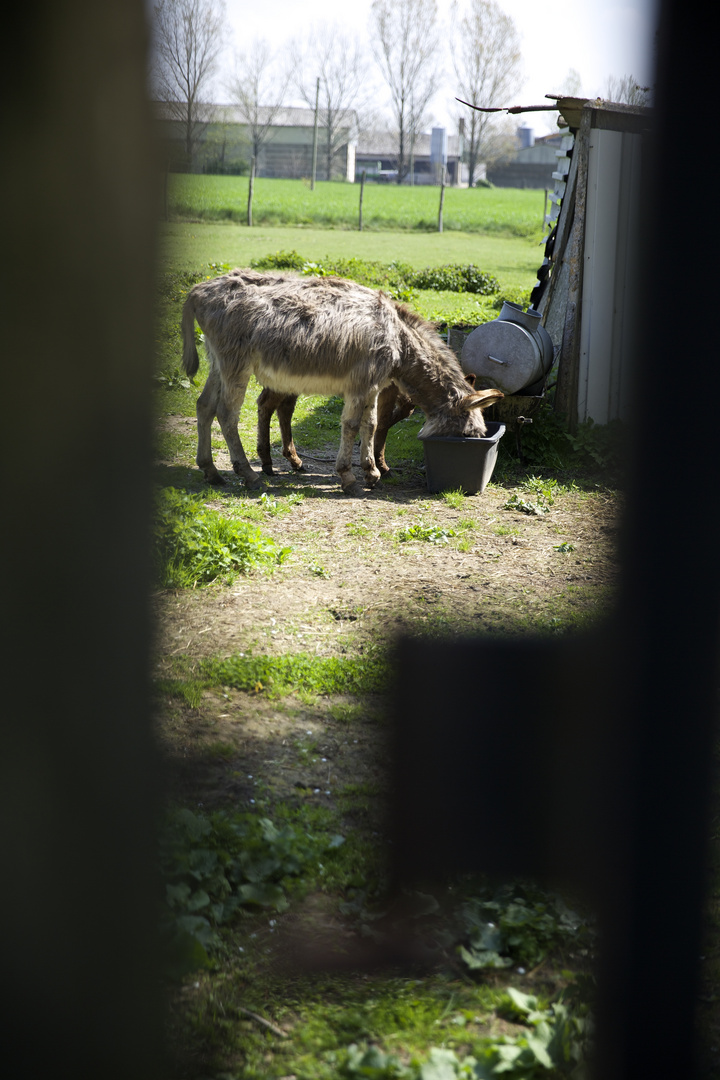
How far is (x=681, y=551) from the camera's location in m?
0.74

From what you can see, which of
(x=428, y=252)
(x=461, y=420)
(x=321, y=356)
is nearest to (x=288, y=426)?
(x=321, y=356)

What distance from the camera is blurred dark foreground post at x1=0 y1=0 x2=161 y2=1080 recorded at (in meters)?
0.65

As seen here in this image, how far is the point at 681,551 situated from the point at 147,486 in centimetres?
50

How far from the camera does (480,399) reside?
6898 millimetres

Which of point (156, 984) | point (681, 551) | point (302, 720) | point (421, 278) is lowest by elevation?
point (302, 720)

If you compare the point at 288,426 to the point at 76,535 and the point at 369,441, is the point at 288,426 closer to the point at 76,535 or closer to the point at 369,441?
the point at 369,441

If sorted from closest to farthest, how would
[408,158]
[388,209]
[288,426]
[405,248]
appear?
1. [288,426]
2. [405,248]
3. [388,209]
4. [408,158]

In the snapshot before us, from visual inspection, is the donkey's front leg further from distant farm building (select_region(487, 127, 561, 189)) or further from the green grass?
distant farm building (select_region(487, 127, 561, 189))

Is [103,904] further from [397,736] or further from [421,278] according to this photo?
[421,278]

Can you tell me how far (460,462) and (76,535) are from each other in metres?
6.48

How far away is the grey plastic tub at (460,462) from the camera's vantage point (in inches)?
274

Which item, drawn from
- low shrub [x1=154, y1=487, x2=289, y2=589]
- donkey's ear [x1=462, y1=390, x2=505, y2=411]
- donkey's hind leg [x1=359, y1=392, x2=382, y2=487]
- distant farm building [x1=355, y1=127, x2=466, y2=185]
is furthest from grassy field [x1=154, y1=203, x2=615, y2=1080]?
distant farm building [x1=355, y1=127, x2=466, y2=185]

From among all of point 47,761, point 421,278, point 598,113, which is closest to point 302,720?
point 47,761

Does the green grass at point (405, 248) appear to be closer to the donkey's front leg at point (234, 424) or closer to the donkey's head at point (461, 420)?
the donkey's front leg at point (234, 424)
